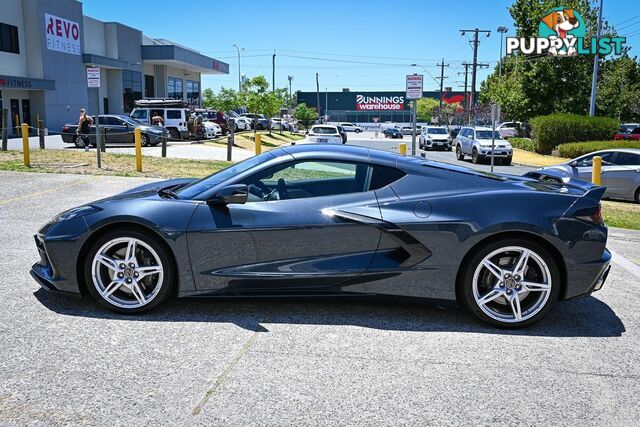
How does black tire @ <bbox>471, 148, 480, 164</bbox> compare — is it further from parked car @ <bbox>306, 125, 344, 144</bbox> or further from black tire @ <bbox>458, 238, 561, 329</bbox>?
black tire @ <bbox>458, 238, 561, 329</bbox>

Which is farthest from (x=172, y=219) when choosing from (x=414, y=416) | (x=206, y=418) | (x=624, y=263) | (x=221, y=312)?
(x=624, y=263)

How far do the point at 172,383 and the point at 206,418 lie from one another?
1.55 feet

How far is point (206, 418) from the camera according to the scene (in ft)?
10.2

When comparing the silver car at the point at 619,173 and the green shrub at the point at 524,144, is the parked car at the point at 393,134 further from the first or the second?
the silver car at the point at 619,173

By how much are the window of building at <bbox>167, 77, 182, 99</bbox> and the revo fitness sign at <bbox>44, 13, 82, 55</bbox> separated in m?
19.4

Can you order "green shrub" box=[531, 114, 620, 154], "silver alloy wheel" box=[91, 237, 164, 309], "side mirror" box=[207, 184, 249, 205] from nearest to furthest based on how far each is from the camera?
"side mirror" box=[207, 184, 249, 205]
"silver alloy wheel" box=[91, 237, 164, 309]
"green shrub" box=[531, 114, 620, 154]

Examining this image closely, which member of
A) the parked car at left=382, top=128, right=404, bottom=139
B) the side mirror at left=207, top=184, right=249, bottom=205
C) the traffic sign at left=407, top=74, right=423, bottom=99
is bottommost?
the parked car at left=382, top=128, right=404, bottom=139

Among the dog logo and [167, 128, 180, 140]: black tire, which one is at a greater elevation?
the dog logo

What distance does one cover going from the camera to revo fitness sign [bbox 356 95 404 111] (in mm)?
117938

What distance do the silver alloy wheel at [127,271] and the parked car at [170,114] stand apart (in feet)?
90.8

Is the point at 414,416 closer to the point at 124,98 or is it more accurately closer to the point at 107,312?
the point at 107,312

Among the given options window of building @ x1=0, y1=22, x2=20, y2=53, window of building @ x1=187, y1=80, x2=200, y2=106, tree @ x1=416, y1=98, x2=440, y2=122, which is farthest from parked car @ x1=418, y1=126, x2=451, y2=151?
tree @ x1=416, y1=98, x2=440, y2=122

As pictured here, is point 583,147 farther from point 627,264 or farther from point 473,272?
point 473,272

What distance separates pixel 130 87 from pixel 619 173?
4684cm
